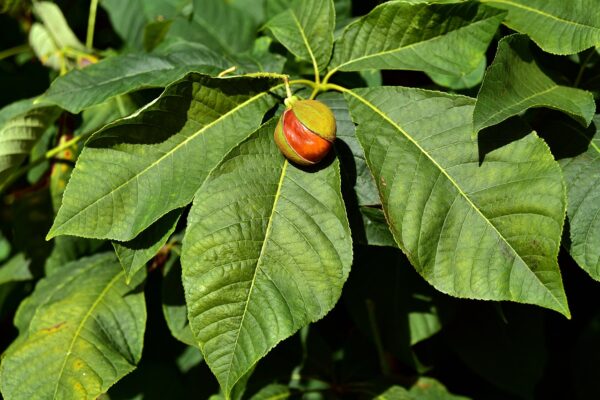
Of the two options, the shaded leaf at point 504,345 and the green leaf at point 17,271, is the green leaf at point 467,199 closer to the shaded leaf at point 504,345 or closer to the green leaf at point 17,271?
the shaded leaf at point 504,345

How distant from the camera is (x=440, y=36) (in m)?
1.34

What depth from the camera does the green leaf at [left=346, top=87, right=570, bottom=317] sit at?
113 centimetres

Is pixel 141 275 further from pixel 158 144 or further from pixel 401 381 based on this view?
pixel 401 381

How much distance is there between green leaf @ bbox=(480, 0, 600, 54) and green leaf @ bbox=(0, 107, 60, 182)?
1064 millimetres

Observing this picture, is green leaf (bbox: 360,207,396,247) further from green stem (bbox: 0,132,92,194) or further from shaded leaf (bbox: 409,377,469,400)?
green stem (bbox: 0,132,92,194)

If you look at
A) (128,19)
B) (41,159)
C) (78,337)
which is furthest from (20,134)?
(128,19)

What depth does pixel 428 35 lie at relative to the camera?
134cm

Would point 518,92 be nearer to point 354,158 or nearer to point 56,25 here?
point 354,158

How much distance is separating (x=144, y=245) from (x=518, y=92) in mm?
722

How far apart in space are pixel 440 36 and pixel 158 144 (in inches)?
22.0

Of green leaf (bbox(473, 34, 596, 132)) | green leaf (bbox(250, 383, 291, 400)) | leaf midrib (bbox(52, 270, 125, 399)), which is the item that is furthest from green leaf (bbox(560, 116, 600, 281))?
leaf midrib (bbox(52, 270, 125, 399))

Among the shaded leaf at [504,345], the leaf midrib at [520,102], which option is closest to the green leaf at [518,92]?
the leaf midrib at [520,102]

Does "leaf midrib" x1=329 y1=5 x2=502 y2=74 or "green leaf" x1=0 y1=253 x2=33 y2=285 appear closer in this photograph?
"leaf midrib" x1=329 y1=5 x2=502 y2=74

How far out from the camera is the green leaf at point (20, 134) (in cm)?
166
